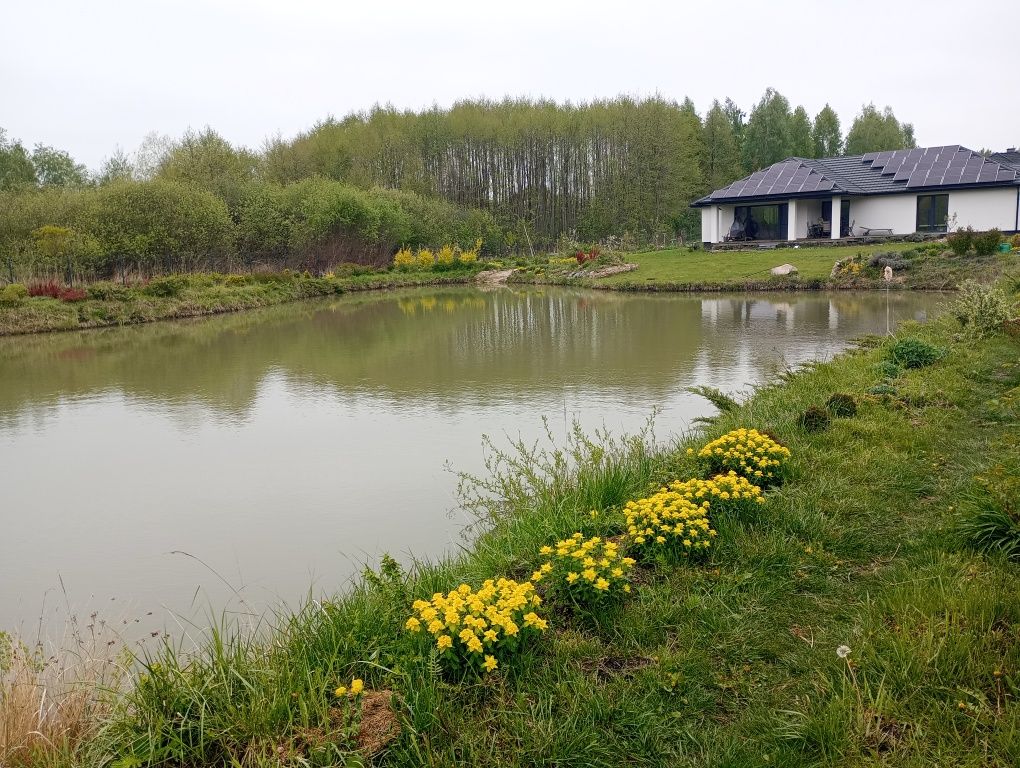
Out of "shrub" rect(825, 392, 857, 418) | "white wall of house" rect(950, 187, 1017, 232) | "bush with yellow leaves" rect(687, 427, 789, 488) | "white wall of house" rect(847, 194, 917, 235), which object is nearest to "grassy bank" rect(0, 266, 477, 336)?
"shrub" rect(825, 392, 857, 418)

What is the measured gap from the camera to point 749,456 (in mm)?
5539

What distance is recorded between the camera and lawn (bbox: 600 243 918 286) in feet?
96.0

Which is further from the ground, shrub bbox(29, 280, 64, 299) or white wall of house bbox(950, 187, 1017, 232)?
white wall of house bbox(950, 187, 1017, 232)

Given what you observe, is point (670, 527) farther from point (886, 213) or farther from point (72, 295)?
point (886, 213)

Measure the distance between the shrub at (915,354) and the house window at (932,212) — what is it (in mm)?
28246

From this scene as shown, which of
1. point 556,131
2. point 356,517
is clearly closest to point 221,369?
point 356,517

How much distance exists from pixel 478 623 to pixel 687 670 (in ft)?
3.19

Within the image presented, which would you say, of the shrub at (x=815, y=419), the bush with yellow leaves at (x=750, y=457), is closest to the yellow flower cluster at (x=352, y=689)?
the bush with yellow leaves at (x=750, y=457)

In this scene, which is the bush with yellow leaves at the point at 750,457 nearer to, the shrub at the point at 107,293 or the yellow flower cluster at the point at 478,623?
the yellow flower cluster at the point at 478,623

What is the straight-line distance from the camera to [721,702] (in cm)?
325

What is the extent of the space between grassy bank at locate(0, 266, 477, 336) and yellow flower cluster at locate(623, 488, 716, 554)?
24.1 meters

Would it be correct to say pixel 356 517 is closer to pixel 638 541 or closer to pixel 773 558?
pixel 638 541

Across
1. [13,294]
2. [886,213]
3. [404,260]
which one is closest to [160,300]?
[13,294]

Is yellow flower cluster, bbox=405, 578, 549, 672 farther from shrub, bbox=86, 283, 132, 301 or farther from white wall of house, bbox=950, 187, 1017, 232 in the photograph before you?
white wall of house, bbox=950, 187, 1017, 232
